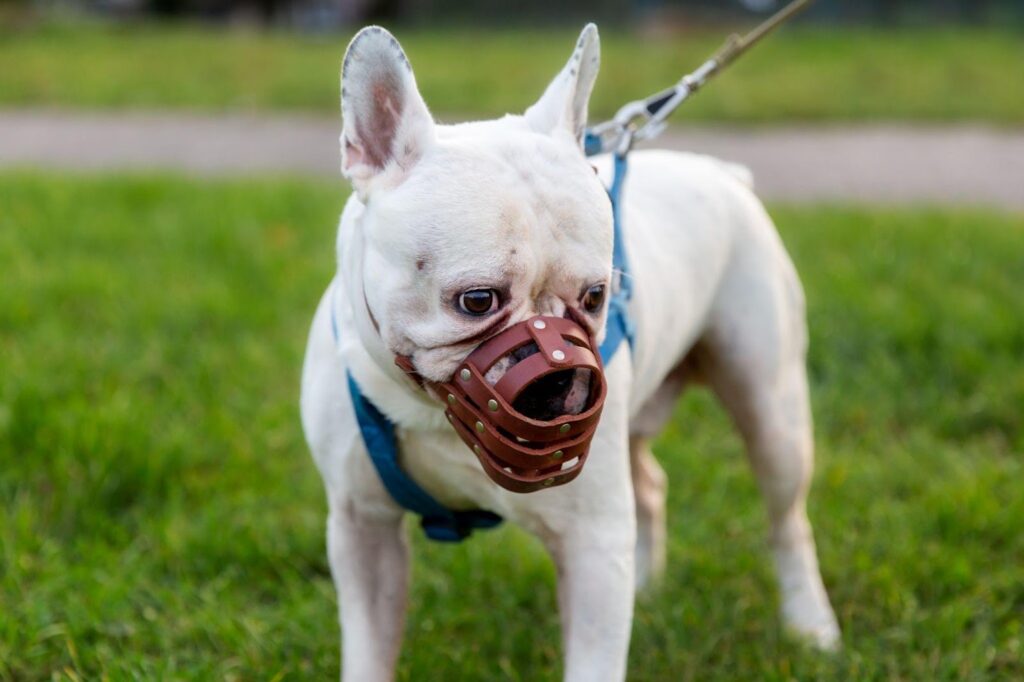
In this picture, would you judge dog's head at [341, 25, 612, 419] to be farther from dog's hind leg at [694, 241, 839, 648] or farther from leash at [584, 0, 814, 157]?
dog's hind leg at [694, 241, 839, 648]

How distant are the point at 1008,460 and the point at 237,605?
252cm

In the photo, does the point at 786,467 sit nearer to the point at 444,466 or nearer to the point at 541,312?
the point at 444,466

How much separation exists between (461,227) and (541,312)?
202 mm

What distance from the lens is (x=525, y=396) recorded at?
2045 millimetres

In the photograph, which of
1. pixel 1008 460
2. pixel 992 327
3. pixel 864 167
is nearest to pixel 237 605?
pixel 1008 460

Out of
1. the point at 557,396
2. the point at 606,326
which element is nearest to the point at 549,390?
the point at 557,396

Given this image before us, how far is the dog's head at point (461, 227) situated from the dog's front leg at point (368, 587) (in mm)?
698

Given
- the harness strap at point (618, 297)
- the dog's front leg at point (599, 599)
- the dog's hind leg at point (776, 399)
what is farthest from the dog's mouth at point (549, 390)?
the dog's hind leg at point (776, 399)

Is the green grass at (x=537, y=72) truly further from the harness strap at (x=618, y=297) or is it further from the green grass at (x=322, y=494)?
the harness strap at (x=618, y=297)

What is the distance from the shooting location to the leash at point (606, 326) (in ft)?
8.07

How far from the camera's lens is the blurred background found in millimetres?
3244

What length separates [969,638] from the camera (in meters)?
3.26

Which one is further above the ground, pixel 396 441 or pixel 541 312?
pixel 541 312

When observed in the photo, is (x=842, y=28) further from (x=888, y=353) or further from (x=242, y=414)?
(x=242, y=414)
